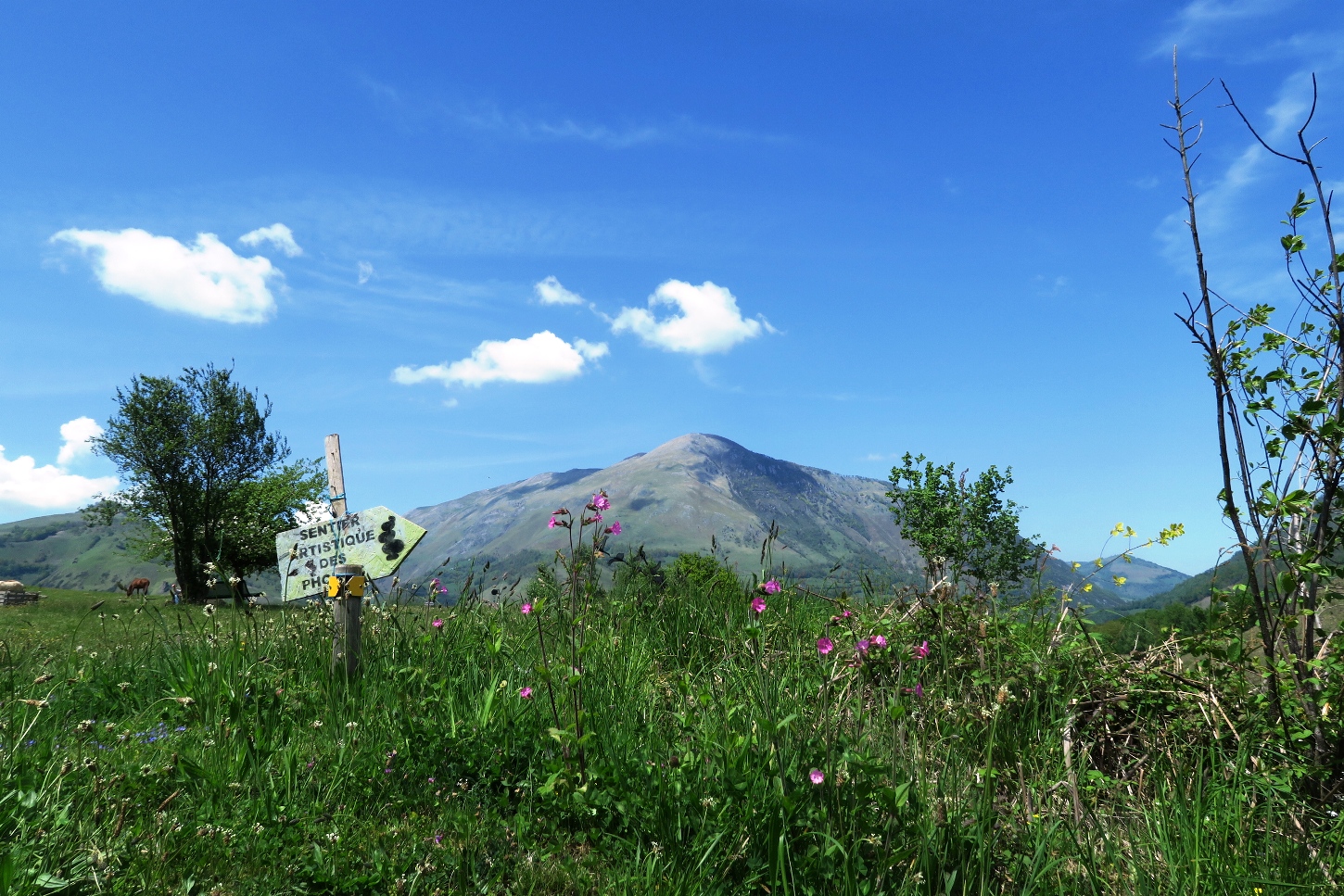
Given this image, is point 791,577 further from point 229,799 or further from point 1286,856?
point 229,799

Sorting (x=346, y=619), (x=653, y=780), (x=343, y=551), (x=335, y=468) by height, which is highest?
(x=335, y=468)

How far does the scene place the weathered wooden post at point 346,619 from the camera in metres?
5.78

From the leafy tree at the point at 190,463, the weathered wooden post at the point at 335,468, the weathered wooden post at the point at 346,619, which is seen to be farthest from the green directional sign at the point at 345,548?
the leafy tree at the point at 190,463

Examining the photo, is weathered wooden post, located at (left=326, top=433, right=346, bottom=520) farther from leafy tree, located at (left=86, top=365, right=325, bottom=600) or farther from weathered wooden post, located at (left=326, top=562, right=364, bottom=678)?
leafy tree, located at (left=86, top=365, right=325, bottom=600)

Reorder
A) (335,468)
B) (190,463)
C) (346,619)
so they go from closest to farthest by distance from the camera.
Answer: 1. (346,619)
2. (335,468)
3. (190,463)

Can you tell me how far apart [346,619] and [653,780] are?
11.0 feet

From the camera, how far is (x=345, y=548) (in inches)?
264

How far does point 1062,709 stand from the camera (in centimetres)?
492

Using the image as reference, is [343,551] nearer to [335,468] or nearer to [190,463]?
[335,468]

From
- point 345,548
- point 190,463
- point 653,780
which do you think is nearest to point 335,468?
point 345,548

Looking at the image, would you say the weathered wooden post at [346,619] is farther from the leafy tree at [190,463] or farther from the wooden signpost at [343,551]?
the leafy tree at [190,463]

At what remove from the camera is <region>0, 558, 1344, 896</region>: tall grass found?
3.17 m

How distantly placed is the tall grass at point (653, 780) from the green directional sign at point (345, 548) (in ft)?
2.71

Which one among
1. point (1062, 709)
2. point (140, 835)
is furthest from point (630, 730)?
point (1062, 709)
